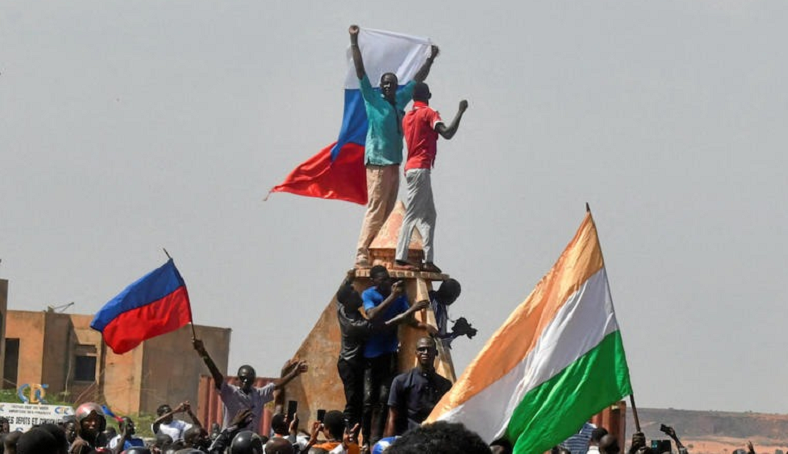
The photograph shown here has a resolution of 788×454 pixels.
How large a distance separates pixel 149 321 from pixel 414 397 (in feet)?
18.3

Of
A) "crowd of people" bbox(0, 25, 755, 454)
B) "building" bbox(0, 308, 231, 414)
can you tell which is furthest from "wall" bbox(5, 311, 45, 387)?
"crowd of people" bbox(0, 25, 755, 454)

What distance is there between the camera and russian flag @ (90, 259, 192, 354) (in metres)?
19.5

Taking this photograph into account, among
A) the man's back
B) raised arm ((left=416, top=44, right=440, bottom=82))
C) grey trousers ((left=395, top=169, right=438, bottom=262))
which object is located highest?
raised arm ((left=416, top=44, right=440, bottom=82))

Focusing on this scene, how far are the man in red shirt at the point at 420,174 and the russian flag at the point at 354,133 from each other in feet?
3.88

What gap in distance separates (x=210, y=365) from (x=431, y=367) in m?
2.59

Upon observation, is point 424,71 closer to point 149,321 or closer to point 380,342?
point 380,342

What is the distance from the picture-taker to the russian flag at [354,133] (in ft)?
61.5

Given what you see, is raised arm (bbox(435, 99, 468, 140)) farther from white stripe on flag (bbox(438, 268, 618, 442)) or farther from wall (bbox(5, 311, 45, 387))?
wall (bbox(5, 311, 45, 387))

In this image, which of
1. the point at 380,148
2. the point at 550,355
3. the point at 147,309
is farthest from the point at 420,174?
the point at 550,355

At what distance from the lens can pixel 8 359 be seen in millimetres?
46938

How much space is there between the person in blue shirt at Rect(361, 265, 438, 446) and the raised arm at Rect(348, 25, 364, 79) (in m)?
2.25

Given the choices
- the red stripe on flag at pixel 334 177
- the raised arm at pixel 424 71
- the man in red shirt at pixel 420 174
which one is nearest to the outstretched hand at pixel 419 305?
the man in red shirt at pixel 420 174

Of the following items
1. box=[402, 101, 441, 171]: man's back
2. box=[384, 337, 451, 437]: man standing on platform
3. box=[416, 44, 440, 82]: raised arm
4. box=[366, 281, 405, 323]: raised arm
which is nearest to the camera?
box=[384, 337, 451, 437]: man standing on platform

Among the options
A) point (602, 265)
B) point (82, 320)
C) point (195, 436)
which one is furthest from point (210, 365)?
point (82, 320)
